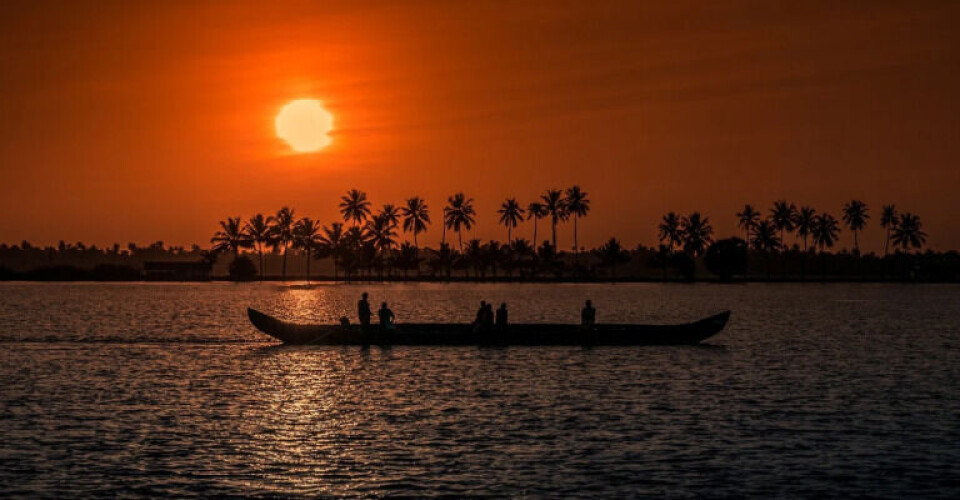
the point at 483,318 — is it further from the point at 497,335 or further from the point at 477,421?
the point at 477,421

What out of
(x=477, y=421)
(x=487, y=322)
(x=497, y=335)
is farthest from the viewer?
(x=497, y=335)

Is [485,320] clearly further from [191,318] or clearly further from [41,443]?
[191,318]

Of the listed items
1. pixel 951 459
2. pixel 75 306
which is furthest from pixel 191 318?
pixel 951 459

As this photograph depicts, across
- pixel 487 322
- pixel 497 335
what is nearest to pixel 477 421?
pixel 487 322

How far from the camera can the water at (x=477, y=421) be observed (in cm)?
2683

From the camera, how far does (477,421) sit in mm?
36688

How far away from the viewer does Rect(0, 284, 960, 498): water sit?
26828 mm

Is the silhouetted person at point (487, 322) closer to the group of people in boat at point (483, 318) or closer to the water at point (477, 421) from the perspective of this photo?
the group of people in boat at point (483, 318)

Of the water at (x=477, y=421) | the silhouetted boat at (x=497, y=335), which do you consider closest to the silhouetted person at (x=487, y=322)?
the silhouetted boat at (x=497, y=335)

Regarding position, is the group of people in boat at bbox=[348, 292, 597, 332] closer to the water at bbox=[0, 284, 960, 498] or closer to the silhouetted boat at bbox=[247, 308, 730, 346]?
the silhouetted boat at bbox=[247, 308, 730, 346]

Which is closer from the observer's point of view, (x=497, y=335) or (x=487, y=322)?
(x=487, y=322)

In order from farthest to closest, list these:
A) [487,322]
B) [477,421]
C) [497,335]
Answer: [497,335] < [487,322] < [477,421]

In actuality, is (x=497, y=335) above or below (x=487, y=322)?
below

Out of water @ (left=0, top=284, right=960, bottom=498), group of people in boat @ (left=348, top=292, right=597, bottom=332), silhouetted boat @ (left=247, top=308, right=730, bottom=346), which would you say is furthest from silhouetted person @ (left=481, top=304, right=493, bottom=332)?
water @ (left=0, top=284, right=960, bottom=498)
